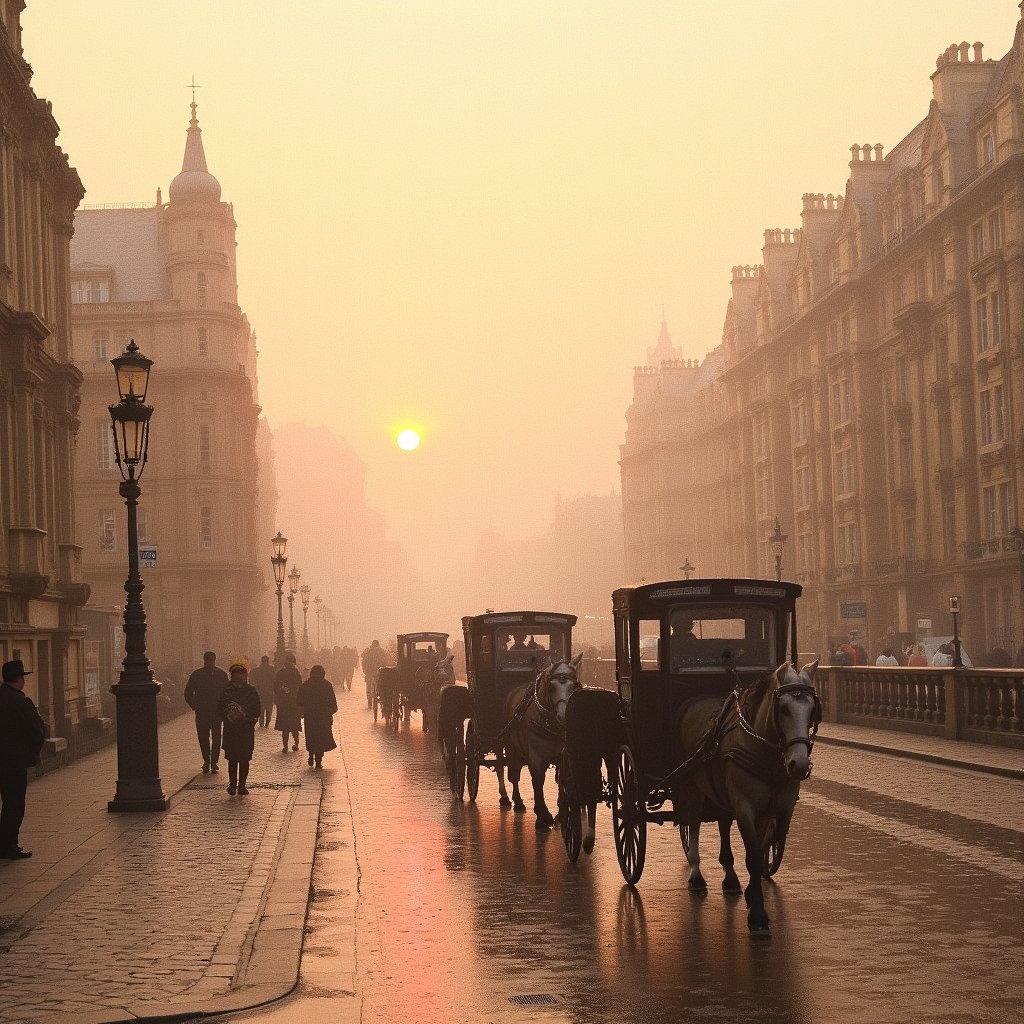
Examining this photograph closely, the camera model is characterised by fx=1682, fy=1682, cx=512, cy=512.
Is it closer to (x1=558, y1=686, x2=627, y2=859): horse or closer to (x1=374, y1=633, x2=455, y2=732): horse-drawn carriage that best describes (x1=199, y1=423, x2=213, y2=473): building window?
(x1=374, y1=633, x2=455, y2=732): horse-drawn carriage

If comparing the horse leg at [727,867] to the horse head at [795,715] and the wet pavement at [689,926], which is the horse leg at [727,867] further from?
the horse head at [795,715]

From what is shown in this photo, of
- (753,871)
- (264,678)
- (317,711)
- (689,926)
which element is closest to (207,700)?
(317,711)

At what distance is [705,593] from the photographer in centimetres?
1384

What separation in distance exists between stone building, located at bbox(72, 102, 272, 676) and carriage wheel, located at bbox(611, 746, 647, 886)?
255 ft

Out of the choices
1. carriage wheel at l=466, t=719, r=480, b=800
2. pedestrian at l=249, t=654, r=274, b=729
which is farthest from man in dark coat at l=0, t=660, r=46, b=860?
pedestrian at l=249, t=654, r=274, b=729

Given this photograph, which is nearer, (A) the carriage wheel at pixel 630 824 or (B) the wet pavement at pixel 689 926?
(B) the wet pavement at pixel 689 926

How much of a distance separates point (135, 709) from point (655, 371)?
403 ft

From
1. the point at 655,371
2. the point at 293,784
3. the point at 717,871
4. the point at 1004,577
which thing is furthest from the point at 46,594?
the point at 655,371

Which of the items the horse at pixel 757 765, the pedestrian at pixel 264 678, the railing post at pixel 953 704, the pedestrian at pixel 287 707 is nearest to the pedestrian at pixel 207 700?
the pedestrian at pixel 287 707

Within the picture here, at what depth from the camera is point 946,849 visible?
15.1 metres

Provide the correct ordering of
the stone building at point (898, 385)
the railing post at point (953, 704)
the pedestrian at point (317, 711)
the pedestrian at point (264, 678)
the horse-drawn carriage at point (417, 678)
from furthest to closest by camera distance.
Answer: the stone building at point (898, 385), the pedestrian at point (264, 678), the horse-drawn carriage at point (417, 678), the railing post at point (953, 704), the pedestrian at point (317, 711)

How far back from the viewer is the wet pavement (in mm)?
9008

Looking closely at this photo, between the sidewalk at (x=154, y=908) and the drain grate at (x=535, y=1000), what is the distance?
128 centimetres

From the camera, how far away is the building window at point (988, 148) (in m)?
61.5
